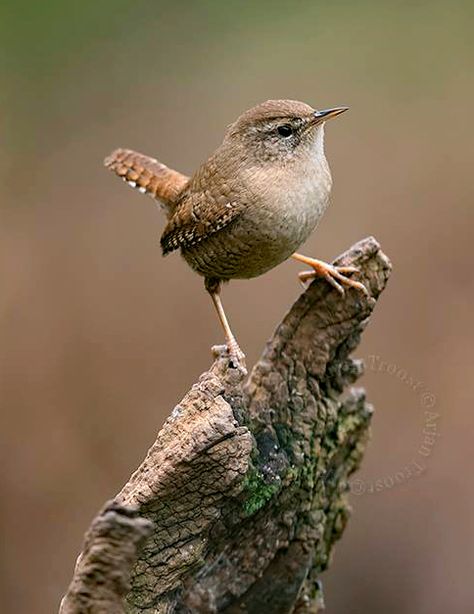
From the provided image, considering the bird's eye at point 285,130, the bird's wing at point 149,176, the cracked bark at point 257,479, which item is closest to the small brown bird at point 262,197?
the bird's eye at point 285,130

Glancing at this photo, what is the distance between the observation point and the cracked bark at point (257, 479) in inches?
105

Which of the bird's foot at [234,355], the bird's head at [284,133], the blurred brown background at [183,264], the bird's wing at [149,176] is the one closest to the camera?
the bird's foot at [234,355]

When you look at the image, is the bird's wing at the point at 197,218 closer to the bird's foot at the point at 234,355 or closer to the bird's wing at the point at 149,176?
the bird's wing at the point at 149,176

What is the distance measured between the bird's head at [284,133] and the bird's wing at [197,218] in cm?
16

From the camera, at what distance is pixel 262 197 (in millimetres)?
3283

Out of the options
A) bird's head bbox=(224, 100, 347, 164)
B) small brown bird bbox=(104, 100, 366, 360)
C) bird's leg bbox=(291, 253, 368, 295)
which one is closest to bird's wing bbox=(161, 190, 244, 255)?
small brown bird bbox=(104, 100, 366, 360)

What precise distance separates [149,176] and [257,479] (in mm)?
1422

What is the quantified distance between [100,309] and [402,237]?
1.77m

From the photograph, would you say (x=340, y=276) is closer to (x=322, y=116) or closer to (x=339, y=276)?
(x=339, y=276)

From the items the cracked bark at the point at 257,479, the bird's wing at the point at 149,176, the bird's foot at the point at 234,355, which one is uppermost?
the bird's wing at the point at 149,176

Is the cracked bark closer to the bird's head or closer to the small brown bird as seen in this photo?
the small brown bird

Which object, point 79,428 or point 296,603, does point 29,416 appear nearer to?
point 79,428

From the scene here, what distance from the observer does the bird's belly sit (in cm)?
322

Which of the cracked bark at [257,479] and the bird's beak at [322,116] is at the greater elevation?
the bird's beak at [322,116]
